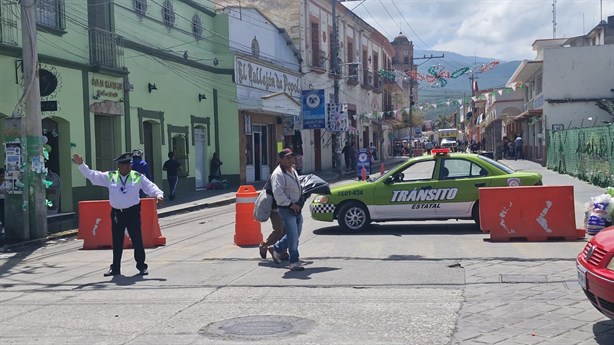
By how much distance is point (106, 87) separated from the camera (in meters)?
20.1

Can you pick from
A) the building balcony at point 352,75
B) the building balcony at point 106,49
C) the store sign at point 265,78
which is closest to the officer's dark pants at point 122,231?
the building balcony at point 106,49

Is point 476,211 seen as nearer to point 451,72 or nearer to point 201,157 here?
point 201,157

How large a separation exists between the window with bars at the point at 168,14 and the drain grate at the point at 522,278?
60.7ft

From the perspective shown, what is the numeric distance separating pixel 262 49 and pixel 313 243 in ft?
70.1

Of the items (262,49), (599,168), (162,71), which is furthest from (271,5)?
(599,168)

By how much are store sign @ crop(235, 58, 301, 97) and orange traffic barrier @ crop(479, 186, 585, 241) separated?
725 inches

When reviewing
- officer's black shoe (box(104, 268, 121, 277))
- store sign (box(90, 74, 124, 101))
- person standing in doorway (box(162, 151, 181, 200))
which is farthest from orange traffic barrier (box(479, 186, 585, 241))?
person standing in doorway (box(162, 151, 181, 200))

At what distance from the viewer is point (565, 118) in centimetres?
3572

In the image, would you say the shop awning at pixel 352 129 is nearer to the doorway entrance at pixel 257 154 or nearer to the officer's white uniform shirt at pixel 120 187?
the doorway entrance at pixel 257 154

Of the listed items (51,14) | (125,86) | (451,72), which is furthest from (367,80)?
(51,14)

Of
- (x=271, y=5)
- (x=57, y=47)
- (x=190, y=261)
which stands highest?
(x=271, y=5)

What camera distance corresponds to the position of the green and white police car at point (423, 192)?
12789 millimetres

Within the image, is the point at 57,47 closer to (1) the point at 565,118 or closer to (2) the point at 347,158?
(2) the point at 347,158

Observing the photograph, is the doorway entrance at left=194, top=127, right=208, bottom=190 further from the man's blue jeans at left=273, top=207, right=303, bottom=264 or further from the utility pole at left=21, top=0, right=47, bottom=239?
the man's blue jeans at left=273, top=207, right=303, bottom=264
